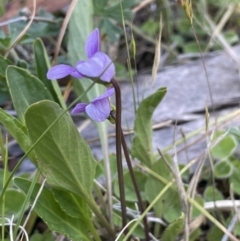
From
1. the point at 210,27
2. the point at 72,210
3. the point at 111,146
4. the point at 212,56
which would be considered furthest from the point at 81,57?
the point at 210,27

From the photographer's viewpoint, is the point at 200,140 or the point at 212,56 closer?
the point at 200,140

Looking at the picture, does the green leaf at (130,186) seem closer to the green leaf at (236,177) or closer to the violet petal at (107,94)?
the green leaf at (236,177)

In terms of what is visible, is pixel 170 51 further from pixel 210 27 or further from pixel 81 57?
pixel 81 57

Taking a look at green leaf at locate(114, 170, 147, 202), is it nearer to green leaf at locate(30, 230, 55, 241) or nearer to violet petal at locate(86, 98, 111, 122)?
green leaf at locate(30, 230, 55, 241)

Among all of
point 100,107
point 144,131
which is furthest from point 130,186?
point 100,107

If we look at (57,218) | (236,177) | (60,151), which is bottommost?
(236,177)

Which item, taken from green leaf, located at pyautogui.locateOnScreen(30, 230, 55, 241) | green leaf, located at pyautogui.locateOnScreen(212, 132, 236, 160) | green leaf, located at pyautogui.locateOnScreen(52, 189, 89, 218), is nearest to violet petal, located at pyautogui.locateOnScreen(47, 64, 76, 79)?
green leaf, located at pyautogui.locateOnScreen(52, 189, 89, 218)

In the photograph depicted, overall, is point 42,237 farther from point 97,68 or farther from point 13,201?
point 97,68
